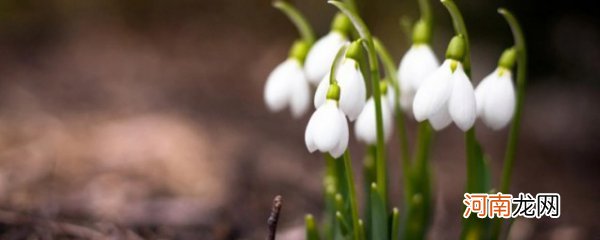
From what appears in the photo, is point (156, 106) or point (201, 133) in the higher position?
point (156, 106)

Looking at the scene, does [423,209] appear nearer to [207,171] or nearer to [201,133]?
[207,171]

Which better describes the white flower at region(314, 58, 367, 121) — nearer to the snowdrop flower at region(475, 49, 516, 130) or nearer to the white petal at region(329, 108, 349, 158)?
the white petal at region(329, 108, 349, 158)

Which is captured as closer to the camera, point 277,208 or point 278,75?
point 277,208

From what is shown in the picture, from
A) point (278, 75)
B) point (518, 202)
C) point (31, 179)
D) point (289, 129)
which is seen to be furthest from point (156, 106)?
point (518, 202)

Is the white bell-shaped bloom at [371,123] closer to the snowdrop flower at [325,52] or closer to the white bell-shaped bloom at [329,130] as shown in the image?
the snowdrop flower at [325,52]

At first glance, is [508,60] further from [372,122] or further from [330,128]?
[330,128]

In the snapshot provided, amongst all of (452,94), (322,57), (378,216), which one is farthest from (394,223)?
(322,57)
